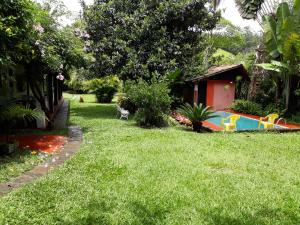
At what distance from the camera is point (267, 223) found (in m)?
4.68

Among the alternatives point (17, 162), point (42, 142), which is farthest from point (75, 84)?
point (17, 162)

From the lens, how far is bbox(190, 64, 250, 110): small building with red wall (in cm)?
2144

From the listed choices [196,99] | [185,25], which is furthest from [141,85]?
[196,99]

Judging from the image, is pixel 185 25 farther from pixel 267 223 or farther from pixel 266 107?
pixel 267 223

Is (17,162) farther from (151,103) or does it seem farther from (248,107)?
(248,107)

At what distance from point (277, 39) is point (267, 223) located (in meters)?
14.6

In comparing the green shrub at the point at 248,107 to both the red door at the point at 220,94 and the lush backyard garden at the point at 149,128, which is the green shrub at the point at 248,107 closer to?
the lush backyard garden at the point at 149,128

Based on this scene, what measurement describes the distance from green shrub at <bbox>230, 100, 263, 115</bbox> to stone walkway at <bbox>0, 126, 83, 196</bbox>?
504 inches

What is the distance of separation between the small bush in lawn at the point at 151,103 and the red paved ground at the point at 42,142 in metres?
4.00

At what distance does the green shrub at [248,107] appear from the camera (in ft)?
64.8

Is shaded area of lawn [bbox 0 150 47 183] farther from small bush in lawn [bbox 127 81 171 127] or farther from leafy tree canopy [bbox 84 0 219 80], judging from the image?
leafy tree canopy [bbox 84 0 219 80]

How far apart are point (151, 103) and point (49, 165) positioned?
257 inches

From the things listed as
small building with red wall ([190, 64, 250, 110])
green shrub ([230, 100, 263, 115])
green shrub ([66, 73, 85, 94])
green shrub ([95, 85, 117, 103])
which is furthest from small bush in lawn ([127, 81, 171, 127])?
green shrub ([66, 73, 85, 94])

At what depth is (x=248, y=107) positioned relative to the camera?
20.2 m
